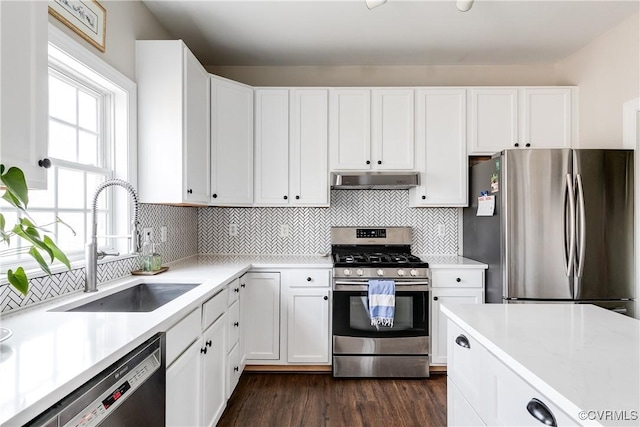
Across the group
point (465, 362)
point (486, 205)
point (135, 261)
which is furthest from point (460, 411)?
point (135, 261)

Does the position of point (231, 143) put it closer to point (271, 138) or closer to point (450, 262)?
point (271, 138)

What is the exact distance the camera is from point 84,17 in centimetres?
169

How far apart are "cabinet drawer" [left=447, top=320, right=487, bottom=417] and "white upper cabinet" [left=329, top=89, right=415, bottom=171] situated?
178cm

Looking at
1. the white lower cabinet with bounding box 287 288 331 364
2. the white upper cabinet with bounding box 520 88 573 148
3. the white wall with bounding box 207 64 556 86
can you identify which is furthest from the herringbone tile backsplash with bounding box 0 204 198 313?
the white upper cabinet with bounding box 520 88 573 148

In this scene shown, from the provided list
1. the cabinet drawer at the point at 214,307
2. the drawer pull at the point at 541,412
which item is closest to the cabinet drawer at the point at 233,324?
the cabinet drawer at the point at 214,307

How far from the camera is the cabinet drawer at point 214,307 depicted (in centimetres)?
173

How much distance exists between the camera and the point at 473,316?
51.7 inches

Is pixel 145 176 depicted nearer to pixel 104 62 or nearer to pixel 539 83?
pixel 104 62

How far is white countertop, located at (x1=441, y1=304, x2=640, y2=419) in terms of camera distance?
28.7 inches

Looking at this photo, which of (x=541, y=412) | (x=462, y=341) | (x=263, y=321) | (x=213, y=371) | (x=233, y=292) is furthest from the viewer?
(x=263, y=321)

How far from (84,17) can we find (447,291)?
293 cm

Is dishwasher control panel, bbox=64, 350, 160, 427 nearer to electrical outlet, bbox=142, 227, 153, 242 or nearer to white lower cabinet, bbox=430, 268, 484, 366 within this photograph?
electrical outlet, bbox=142, 227, 153, 242

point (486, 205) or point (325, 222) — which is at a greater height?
point (486, 205)

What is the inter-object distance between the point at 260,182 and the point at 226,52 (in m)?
1.19
